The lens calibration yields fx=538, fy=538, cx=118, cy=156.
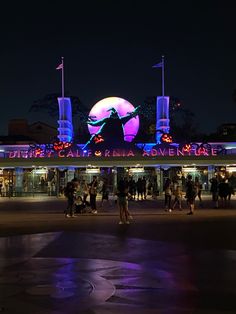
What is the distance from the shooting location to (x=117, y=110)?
55.2 metres

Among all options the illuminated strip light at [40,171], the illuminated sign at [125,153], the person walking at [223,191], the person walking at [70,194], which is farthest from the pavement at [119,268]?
the illuminated strip light at [40,171]

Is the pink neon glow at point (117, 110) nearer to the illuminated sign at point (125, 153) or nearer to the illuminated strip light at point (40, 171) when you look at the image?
the illuminated strip light at point (40, 171)

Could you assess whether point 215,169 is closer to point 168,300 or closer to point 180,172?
point 180,172

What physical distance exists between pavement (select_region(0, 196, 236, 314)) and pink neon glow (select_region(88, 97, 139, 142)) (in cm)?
3718

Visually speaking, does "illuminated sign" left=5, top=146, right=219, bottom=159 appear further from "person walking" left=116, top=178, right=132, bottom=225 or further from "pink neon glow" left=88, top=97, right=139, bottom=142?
"person walking" left=116, top=178, right=132, bottom=225

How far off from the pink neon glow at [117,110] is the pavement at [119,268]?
3718 centimetres

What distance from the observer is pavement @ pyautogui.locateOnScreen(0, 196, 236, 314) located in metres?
7.35

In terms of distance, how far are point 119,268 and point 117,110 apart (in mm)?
45699

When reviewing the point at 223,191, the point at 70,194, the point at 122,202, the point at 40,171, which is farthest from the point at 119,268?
the point at 40,171

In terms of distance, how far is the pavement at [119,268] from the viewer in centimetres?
735

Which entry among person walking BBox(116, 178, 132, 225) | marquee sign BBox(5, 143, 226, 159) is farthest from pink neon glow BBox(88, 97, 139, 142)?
person walking BBox(116, 178, 132, 225)

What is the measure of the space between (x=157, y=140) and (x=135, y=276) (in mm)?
43129

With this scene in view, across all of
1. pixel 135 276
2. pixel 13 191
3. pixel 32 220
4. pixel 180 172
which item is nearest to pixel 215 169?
pixel 180 172

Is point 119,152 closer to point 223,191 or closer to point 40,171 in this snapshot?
point 40,171
